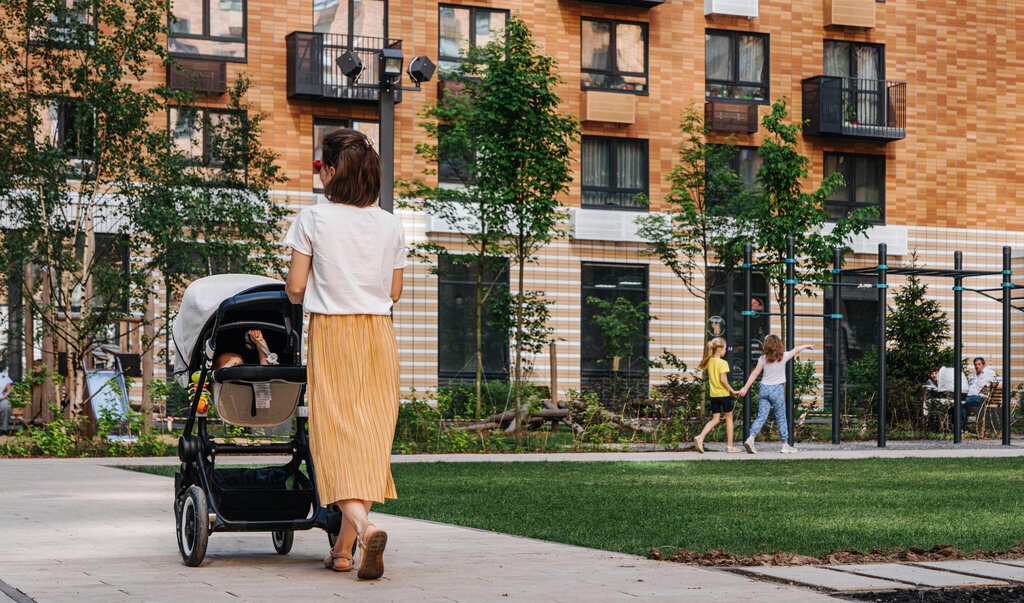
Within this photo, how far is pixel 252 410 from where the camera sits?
25.1 ft

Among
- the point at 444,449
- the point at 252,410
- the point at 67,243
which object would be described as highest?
the point at 67,243

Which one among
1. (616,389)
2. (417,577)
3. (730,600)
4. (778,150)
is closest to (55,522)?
(417,577)

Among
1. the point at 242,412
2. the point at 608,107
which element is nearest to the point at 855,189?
the point at 608,107

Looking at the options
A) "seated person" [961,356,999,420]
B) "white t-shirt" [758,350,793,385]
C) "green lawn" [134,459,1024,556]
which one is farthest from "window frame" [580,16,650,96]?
"green lawn" [134,459,1024,556]

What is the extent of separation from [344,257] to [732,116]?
30.9m

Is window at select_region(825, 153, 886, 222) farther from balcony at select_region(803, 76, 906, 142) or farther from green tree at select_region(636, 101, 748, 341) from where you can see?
green tree at select_region(636, 101, 748, 341)

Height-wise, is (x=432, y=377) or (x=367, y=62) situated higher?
(x=367, y=62)

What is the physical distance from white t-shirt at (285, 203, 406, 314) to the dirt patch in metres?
2.13

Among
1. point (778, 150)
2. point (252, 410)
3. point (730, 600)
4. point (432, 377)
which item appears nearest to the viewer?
point (730, 600)

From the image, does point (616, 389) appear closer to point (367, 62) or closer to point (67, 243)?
point (367, 62)

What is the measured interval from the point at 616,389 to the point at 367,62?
9807 mm

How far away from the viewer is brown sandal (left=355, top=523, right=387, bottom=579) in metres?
6.39

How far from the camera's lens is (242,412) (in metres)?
7.66

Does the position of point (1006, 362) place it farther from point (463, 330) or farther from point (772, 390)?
point (463, 330)
